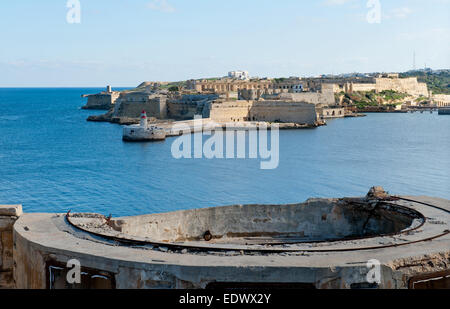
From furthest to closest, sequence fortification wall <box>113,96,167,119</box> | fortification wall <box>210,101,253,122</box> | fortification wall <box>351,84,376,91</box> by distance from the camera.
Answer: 1. fortification wall <box>351,84,376,91</box>
2. fortification wall <box>113,96,167,119</box>
3. fortification wall <box>210,101,253,122</box>

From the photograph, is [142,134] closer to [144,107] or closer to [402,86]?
[144,107]

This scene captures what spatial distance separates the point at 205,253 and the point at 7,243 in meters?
3.99

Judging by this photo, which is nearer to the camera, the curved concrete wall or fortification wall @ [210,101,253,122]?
the curved concrete wall

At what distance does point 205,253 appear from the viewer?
795cm

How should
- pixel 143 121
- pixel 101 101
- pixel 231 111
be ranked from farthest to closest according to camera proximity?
pixel 101 101
pixel 231 111
pixel 143 121

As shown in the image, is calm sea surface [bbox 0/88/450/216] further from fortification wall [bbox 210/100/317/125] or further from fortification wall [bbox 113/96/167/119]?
fortification wall [bbox 113/96/167/119]

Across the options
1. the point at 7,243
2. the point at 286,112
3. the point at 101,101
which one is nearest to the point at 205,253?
the point at 7,243

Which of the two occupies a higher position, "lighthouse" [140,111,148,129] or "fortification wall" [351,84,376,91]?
"fortification wall" [351,84,376,91]

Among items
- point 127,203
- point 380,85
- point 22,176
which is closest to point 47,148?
point 22,176

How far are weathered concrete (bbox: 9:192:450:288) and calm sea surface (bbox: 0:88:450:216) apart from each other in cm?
883

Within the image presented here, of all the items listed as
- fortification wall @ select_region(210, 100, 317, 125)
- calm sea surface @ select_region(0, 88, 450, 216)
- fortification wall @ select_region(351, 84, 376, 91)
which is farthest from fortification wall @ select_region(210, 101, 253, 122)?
fortification wall @ select_region(351, 84, 376, 91)

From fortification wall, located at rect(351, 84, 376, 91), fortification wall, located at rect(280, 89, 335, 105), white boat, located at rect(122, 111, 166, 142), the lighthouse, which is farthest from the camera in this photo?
fortification wall, located at rect(351, 84, 376, 91)

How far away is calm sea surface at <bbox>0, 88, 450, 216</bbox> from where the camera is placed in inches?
832
